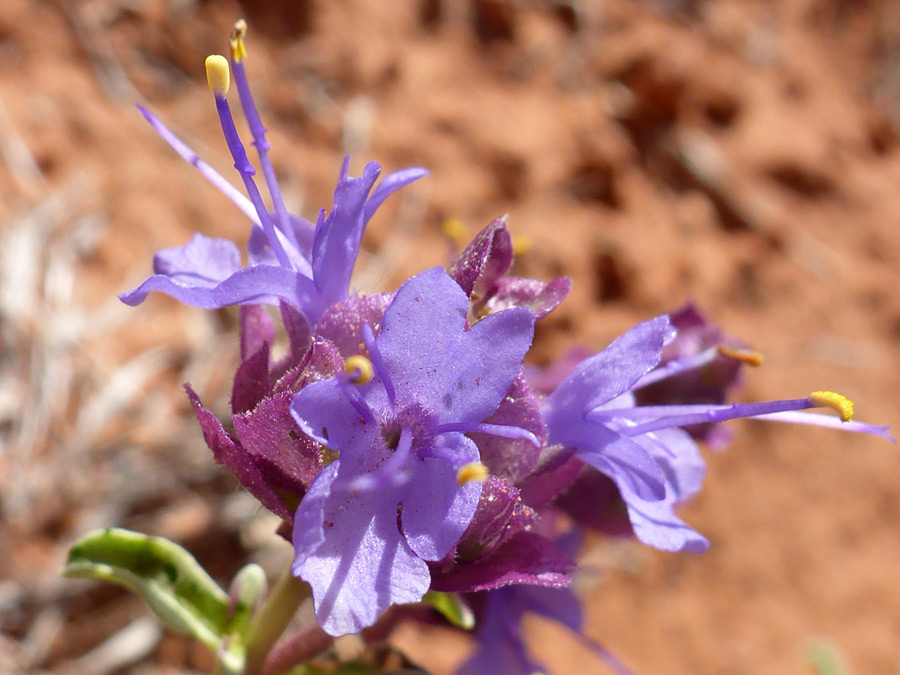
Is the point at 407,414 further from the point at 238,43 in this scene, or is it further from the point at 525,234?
the point at 525,234

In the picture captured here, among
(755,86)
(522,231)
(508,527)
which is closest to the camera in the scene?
(508,527)

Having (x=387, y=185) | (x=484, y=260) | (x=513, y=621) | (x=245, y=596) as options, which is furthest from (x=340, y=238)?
(x=513, y=621)

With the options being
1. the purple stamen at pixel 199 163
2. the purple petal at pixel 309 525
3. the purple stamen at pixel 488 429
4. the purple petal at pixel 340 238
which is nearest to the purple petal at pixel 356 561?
the purple petal at pixel 309 525

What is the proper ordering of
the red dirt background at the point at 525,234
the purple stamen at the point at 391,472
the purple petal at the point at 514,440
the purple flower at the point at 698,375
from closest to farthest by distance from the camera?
the purple stamen at the point at 391,472 < the purple petal at the point at 514,440 < the purple flower at the point at 698,375 < the red dirt background at the point at 525,234

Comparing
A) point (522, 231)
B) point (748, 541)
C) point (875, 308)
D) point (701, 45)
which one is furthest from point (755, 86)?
point (748, 541)

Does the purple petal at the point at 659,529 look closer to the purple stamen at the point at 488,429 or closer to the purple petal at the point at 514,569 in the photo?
the purple petal at the point at 514,569

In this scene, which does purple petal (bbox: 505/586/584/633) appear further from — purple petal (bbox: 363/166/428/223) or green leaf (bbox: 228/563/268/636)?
purple petal (bbox: 363/166/428/223)

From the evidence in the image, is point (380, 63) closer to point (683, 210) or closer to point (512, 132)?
point (512, 132)
